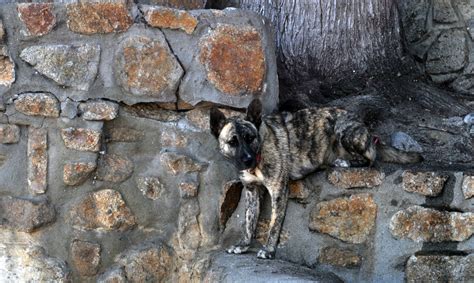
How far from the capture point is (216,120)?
5570mm

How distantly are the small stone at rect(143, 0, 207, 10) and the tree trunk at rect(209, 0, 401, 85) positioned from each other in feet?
2.10

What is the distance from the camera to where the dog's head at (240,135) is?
544cm

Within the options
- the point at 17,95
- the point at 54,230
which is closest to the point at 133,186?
the point at 54,230

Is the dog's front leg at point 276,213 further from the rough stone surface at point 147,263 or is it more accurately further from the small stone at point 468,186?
the small stone at point 468,186

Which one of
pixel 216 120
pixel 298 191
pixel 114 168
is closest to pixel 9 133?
pixel 114 168

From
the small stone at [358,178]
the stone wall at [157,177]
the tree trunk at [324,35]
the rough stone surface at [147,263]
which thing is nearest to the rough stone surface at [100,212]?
the stone wall at [157,177]

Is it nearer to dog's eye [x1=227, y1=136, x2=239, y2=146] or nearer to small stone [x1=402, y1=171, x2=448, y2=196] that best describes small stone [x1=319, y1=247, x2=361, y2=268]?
small stone [x1=402, y1=171, x2=448, y2=196]

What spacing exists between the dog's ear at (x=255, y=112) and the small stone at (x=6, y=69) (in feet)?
4.84

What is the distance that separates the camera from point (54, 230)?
18.4ft

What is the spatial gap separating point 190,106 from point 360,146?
44.7 inches

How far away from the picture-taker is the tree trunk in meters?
6.56

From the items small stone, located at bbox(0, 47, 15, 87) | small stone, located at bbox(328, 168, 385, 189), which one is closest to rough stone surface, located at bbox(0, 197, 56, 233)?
small stone, located at bbox(0, 47, 15, 87)

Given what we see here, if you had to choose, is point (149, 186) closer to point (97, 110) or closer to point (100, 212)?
point (100, 212)

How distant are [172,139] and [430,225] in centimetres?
173
